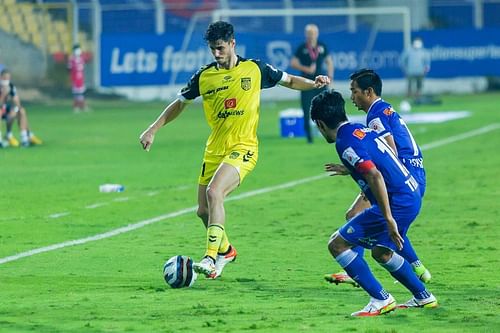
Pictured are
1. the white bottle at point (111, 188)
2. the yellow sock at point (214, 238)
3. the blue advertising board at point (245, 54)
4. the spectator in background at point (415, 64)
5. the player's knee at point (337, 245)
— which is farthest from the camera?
the blue advertising board at point (245, 54)

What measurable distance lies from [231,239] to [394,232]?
4974mm

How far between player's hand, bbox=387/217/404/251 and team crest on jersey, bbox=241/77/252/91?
3.00 meters

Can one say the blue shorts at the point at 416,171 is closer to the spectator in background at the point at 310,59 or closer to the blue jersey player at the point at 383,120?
the blue jersey player at the point at 383,120

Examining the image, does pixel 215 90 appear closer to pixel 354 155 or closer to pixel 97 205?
pixel 354 155

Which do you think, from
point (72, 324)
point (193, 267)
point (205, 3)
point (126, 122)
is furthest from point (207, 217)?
point (205, 3)

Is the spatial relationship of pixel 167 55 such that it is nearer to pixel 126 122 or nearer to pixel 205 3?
pixel 205 3

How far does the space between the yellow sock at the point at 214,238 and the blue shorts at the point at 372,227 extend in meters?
1.97

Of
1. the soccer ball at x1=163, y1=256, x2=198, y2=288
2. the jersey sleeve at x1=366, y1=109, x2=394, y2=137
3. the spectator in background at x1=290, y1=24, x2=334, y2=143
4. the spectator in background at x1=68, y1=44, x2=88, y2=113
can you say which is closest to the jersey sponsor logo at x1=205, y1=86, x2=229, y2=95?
the soccer ball at x1=163, y1=256, x2=198, y2=288

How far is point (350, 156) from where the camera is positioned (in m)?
8.95

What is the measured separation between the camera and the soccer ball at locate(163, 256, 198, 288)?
1047 centimetres

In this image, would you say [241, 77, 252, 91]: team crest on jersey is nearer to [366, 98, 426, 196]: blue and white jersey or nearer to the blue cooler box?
[366, 98, 426, 196]: blue and white jersey

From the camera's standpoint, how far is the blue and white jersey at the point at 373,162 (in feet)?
29.4

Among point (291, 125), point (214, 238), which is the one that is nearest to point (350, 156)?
point (214, 238)

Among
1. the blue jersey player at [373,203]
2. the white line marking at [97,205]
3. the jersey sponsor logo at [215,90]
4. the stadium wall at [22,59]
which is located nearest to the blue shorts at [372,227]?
the blue jersey player at [373,203]
